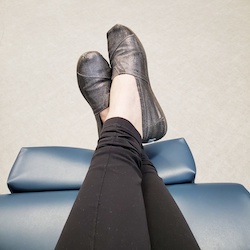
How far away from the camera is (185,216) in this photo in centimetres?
50

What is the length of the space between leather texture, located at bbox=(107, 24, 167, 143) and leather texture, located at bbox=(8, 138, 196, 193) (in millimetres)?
180

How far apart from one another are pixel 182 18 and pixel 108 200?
4.44 ft

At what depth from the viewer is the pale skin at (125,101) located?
72 centimetres

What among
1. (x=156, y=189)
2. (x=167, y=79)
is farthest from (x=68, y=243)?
(x=167, y=79)

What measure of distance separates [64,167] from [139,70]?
495mm

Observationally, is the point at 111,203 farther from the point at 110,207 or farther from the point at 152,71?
the point at 152,71

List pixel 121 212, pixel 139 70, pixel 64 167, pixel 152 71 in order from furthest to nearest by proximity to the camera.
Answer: pixel 152 71
pixel 139 70
pixel 64 167
pixel 121 212

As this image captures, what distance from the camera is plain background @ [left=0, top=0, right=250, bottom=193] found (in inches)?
41.8

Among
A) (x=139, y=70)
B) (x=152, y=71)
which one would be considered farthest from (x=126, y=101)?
(x=152, y=71)

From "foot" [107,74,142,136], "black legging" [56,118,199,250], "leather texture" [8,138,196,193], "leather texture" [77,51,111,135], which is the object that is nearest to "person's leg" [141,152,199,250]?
"black legging" [56,118,199,250]

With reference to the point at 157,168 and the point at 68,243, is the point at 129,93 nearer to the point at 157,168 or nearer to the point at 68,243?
the point at 157,168

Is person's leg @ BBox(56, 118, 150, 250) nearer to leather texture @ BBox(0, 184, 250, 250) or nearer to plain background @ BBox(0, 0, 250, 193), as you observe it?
leather texture @ BBox(0, 184, 250, 250)

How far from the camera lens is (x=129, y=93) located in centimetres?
82

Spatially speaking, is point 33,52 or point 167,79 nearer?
point 167,79
